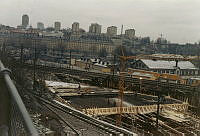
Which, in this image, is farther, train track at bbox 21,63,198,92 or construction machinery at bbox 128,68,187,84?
construction machinery at bbox 128,68,187,84

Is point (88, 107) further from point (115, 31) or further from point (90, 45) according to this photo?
point (115, 31)

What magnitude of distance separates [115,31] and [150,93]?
1860 centimetres

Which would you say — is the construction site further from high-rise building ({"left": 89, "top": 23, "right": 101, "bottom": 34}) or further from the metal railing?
high-rise building ({"left": 89, "top": 23, "right": 101, "bottom": 34})

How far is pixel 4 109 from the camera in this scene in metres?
0.46

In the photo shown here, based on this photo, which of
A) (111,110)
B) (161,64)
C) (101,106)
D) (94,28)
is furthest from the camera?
(94,28)

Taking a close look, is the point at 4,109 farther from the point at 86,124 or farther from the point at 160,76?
the point at 160,76

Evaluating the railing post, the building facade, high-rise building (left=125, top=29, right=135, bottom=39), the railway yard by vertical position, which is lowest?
the railway yard

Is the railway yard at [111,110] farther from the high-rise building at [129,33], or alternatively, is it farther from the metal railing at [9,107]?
the high-rise building at [129,33]

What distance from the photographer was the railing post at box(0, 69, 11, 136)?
0.45 meters

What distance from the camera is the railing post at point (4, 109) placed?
454 millimetres

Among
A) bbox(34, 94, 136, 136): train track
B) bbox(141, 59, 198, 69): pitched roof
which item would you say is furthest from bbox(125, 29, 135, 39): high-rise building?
bbox(34, 94, 136, 136): train track

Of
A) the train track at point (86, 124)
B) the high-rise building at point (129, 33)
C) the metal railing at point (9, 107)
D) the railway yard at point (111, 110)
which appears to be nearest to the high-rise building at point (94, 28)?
the high-rise building at point (129, 33)

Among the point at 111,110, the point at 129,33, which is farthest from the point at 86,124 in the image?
the point at 129,33

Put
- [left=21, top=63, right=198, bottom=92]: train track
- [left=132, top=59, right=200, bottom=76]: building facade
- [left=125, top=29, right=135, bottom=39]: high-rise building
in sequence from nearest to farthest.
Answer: [left=21, top=63, right=198, bottom=92]: train track
[left=132, top=59, right=200, bottom=76]: building facade
[left=125, top=29, right=135, bottom=39]: high-rise building
